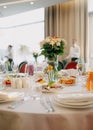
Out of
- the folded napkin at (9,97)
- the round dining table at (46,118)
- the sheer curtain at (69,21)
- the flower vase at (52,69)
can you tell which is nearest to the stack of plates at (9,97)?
the folded napkin at (9,97)

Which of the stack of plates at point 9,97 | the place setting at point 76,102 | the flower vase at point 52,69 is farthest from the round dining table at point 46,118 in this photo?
the flower vase at point 52,69

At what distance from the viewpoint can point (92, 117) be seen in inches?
50.4

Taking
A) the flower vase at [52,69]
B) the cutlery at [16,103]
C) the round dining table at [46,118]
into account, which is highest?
the flower vase at [52,69]

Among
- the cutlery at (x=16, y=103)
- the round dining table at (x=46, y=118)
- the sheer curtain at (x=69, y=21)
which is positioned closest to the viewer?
the round dining table at (x=46, y=118)

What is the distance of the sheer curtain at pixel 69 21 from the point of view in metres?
8.35

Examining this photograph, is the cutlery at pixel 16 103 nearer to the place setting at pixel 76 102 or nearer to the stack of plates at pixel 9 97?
the stack of plates at pixel 9 97

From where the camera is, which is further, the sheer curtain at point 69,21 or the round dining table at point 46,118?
the sheer curtain at point 69,21

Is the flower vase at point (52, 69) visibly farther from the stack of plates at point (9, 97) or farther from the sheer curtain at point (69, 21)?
the sheer curtain at point (69, 21)

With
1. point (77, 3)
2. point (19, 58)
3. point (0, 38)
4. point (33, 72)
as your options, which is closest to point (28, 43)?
point (19, 58)

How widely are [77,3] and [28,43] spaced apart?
2757 millimetres

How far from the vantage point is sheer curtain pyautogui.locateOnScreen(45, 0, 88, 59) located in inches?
329

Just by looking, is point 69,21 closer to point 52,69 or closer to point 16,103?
point 52,69

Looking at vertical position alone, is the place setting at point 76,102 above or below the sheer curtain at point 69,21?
below

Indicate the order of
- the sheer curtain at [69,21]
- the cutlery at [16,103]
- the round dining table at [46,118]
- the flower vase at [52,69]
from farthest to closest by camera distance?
the sheer curtain at [69,21]
the flower vase at [52,69]
the cutlery at [16,103]
the round dining table at [46,118]
